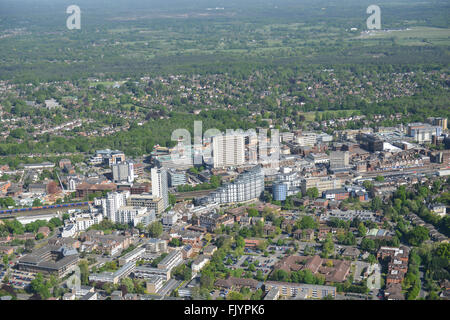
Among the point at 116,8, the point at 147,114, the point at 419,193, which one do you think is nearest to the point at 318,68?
the point at 147,114

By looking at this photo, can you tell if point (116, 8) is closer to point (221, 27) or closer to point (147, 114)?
point (221, 27)

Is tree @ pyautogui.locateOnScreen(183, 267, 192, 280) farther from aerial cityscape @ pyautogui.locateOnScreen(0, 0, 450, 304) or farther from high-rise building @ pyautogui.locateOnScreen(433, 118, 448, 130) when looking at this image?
high-rise building @ pyautogui.locateOnScreen(433, 118, 448, 130)

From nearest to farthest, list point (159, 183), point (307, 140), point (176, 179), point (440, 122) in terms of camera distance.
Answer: point (159, 183)
point (176, 179)
point (307, 140)
point (440, 122)

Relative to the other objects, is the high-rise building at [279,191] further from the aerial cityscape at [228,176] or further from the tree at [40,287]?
the tree at [40,287]

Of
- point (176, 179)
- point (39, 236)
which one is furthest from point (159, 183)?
point (39, 236)

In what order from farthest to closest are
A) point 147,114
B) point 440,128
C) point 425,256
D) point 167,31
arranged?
point 167,31
point 147,114
point 440,128
point 425,256

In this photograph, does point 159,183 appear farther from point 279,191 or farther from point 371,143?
point 371,143

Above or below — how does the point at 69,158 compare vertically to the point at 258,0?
below
